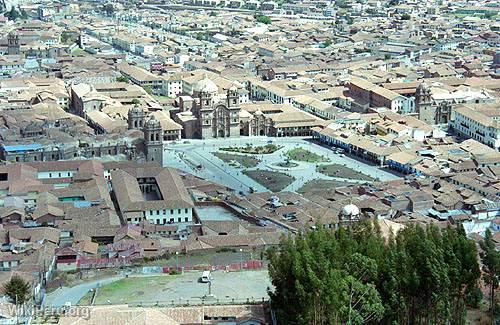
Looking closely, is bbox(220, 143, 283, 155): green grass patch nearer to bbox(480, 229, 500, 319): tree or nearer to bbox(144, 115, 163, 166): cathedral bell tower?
bbox(144, 115, 163, 166): cathedral bell tower

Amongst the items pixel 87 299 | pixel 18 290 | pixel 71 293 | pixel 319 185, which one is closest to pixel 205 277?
pixel 87 299

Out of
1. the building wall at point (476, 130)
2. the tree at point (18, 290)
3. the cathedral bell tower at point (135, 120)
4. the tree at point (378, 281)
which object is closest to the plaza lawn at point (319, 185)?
the building wall at point (476, 130)

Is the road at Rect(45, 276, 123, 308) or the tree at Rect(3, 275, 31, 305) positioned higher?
the tree at Rect(3, 275, 31, 305)

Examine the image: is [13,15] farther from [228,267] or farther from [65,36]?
[228,267]

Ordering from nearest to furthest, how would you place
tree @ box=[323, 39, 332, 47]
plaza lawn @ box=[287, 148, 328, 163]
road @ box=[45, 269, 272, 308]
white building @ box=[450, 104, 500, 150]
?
road @ box=[45, 269, 272, 308], plaza lawn @ box=[287, 148, 328, 163], white building @ box=[450, 104, 500, 150], tree @ box=[323, 39, 332, 47]

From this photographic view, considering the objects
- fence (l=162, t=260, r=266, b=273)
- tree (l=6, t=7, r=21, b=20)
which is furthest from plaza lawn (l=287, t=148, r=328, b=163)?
tree (l=6, t=7, r=21, b=20)

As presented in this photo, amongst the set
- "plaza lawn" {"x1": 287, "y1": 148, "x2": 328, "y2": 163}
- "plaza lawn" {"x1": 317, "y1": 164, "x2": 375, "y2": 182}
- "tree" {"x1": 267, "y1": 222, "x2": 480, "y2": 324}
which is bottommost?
"plaza lawn" {"x1": 287, "y1": 148, "x2": 328, "y2": 163}

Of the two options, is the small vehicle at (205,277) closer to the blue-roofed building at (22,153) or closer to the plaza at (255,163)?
the plaza at (255,163)

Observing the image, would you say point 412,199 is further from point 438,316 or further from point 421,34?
point 421,34
